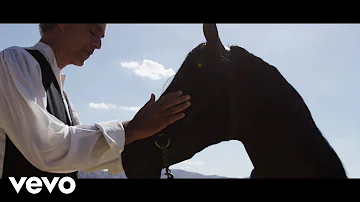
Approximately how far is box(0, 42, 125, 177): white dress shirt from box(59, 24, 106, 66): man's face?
326mm

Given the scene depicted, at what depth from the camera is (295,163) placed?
2.13 meters

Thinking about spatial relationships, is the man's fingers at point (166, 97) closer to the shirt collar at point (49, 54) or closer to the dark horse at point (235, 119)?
the dark horse at point (235, 119)

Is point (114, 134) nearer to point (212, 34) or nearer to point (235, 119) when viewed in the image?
point (235, 119)

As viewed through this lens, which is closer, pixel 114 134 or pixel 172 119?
pixel 114 134

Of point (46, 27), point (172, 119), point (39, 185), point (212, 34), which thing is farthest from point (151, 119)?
point (46, 27)

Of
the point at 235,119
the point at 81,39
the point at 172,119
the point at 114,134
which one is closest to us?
the point at 114,134

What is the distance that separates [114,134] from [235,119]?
88 cm

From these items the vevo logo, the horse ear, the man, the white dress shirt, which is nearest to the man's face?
the man

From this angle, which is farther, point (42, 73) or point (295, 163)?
point (295, 163)

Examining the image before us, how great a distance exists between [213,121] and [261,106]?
334 mm

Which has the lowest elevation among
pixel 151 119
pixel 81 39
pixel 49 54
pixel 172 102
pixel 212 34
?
pixel 151 119

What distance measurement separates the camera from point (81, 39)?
2.12 meters
